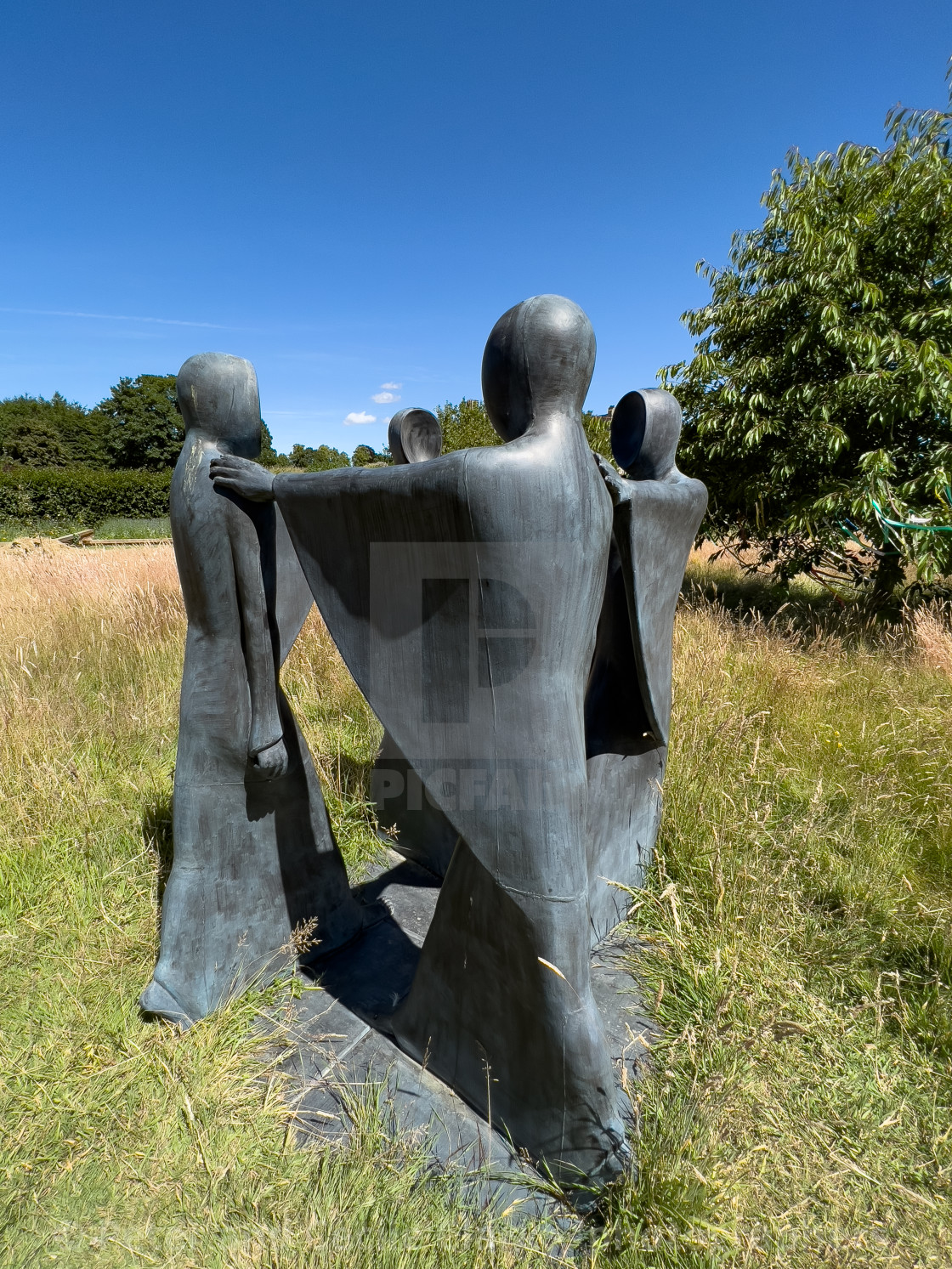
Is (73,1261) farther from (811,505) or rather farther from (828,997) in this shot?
(811,505)

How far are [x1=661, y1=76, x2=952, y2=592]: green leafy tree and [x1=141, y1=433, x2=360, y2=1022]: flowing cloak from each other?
544 cm

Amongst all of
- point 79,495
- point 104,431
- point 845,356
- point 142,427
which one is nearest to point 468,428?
point 845,356

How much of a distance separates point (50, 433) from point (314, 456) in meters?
20.3

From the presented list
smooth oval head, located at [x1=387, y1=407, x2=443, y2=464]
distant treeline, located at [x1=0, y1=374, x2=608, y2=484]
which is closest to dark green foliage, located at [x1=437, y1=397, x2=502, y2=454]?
smooth oval head, located at [x1=387, y1=407, x2=443, y2=464]

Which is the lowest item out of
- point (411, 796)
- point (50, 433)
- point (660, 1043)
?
point (660, 1043)

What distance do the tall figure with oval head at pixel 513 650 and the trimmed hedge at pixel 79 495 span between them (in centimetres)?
1975

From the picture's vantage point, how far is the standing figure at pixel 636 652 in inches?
74.3

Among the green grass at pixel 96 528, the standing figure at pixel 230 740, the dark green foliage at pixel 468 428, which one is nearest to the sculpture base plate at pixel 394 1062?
the standing figure at pixel 230 740

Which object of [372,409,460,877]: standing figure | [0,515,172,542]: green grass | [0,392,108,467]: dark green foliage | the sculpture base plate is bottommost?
the sculpture base plate

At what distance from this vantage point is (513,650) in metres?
1.27

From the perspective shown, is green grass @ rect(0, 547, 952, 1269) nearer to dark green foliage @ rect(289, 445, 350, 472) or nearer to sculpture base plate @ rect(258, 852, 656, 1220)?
sculpture base plate @ rect(258, 852, 656, 1220)

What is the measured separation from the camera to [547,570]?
4.07ft

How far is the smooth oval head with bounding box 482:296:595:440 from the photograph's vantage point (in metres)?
1.26

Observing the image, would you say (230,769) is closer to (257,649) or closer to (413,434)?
(257,649)
